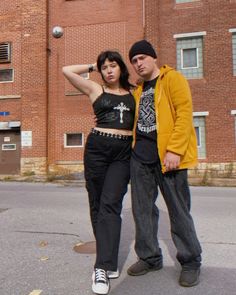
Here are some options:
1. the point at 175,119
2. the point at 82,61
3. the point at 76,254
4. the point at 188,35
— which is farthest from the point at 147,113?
the point at 82,61

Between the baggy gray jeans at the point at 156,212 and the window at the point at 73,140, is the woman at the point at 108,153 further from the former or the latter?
the window at the point at 73,140

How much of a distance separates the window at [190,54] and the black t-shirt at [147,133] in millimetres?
14980

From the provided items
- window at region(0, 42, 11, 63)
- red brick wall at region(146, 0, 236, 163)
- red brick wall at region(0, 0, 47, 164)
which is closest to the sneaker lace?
red brick wall at region(146, 0, 236, 163)

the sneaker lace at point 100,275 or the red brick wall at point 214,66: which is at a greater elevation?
the red brick wall at point 214,66

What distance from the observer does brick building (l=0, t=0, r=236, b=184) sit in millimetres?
17750

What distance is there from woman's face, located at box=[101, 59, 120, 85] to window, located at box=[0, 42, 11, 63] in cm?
1754

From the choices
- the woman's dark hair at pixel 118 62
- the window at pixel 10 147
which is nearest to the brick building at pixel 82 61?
the window at pixel 10 147

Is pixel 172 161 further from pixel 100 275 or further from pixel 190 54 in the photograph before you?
pixel 190 54

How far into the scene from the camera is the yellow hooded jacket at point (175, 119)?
3.59 metres

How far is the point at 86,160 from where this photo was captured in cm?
386

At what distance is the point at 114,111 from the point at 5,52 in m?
17.9

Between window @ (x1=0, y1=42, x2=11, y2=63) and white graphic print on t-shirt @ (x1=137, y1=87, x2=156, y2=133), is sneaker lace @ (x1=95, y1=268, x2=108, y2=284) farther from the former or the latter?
window @ (x1=0, y1=42, x2=11, y2=63)

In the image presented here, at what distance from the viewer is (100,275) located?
359 cm

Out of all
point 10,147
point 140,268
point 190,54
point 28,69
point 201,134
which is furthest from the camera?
point 10,147
